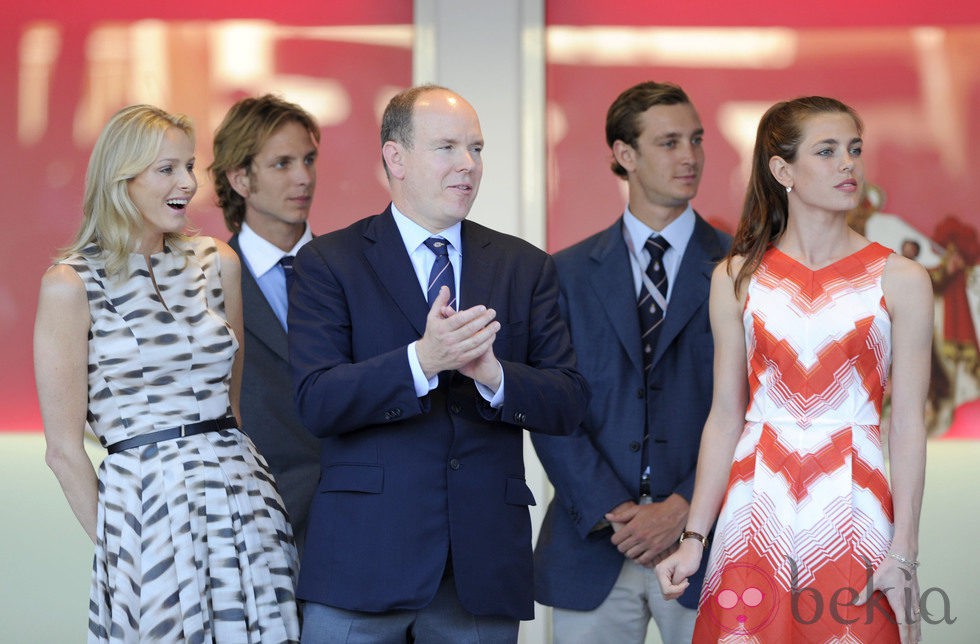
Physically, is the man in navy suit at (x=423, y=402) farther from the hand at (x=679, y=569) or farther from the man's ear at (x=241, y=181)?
the man's ear at (x=241, y=181)

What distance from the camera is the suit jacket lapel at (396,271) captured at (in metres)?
2.95

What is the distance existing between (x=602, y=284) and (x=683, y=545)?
3.35 feet

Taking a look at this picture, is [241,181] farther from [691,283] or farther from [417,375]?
[417,375]

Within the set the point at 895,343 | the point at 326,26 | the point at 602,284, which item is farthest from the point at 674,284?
the point at 326,26

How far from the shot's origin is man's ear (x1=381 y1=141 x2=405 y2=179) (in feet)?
10.1

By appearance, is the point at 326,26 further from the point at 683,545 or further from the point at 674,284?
the point at 683,545

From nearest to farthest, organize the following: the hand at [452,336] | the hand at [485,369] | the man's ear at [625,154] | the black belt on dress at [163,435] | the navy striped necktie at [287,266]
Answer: the hand at [452,336] < the hand at [485,369] < the black belt on dress at [163,435] < the navy striped necktie at [287,266] < the man's ear at [625,154]

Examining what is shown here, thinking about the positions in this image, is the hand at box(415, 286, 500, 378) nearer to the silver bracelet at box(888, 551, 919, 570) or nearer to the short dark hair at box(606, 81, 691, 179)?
Answer: the silver bracelet at box(888, 551, 919, 570)

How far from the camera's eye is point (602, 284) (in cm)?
388

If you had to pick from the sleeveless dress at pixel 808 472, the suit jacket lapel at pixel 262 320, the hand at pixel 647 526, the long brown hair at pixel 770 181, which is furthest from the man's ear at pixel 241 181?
the sleeveless dress at pixel 808 472

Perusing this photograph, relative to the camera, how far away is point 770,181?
3.32 m

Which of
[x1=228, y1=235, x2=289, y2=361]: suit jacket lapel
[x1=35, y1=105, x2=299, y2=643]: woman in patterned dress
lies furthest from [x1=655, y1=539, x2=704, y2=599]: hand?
[x1=228, y1=235, x2=289, y2=361]: suit jacket lapel

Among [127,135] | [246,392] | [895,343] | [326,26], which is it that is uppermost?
[326,26]

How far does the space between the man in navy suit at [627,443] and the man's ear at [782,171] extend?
622 mm
